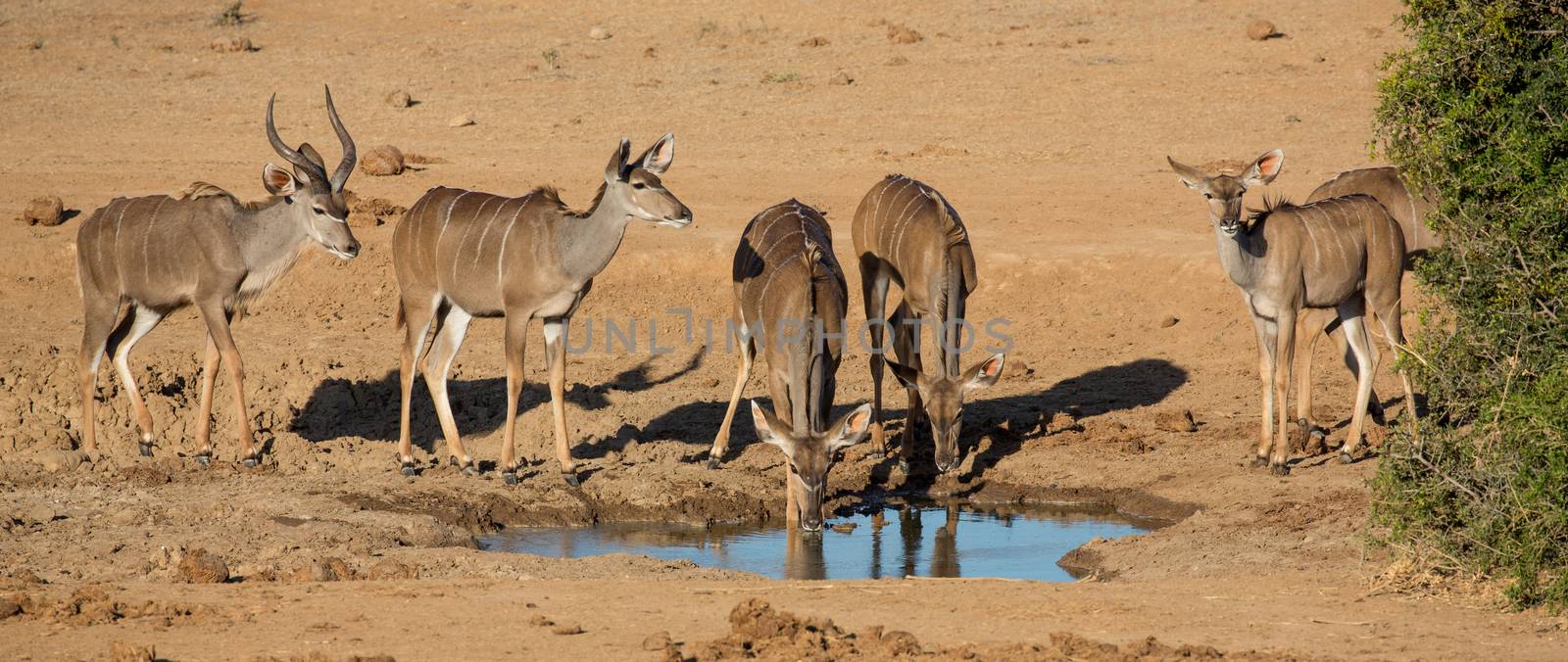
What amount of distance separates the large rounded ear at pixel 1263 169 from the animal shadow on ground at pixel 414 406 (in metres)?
4.27

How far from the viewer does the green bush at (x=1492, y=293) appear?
6.84 meters

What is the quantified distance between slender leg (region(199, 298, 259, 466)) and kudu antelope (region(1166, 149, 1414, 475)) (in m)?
5.54

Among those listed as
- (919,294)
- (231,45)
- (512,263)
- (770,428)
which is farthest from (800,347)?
(231,45)

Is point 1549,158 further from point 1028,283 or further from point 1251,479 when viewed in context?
point 1028,283

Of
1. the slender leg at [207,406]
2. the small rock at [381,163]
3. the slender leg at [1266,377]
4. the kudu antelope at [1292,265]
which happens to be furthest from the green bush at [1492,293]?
the small rock at [381,163]

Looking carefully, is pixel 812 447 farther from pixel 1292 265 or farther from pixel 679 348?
pixel 679 348

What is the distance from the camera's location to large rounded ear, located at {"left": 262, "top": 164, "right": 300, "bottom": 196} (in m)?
10.3

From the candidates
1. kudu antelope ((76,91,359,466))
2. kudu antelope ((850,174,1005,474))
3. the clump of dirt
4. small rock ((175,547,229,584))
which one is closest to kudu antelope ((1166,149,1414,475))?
kudu antelope ((850,174,1005,474))

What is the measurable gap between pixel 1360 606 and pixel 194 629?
456 centimetres

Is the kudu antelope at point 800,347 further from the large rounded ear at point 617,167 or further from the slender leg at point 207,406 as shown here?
the slender leg at point 207,406

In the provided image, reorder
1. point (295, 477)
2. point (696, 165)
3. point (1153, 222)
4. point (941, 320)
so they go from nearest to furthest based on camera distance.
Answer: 1. point (295, 477)
2. point (941, 320)
3. point (1153, 222)
4. point (696, 165)

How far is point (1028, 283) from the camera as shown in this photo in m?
14.6

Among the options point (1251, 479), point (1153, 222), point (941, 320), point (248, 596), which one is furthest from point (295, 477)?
point (1153, 222)

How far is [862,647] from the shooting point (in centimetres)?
620
